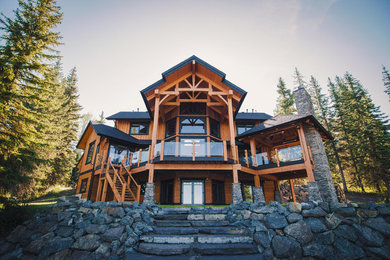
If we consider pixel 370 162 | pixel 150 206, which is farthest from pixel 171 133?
pixel 370 162

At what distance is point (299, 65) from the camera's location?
3319 centimetres

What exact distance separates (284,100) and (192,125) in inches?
825

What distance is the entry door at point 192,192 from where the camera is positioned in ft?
45.3

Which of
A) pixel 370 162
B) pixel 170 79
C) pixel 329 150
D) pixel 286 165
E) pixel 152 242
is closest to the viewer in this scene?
pixel 152 242

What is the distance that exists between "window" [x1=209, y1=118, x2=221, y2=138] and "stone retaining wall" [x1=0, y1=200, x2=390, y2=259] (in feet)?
29.5

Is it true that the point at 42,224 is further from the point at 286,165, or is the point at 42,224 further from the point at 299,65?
the point at 299,65

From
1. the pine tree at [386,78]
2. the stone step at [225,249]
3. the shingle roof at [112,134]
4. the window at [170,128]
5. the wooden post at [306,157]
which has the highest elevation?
the pine tree at [386,78]

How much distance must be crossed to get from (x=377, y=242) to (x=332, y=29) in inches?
515

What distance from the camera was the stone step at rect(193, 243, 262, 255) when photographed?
5375 mm

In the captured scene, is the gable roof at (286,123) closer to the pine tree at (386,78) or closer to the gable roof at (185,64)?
the gable roof at (185,64)

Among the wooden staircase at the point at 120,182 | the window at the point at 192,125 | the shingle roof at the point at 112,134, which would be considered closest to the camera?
the wooden staircase at the point at 120,182

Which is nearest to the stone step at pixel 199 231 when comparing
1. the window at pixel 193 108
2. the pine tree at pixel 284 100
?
the window at pixel 193 108

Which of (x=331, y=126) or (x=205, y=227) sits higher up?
(x=331, y=126)

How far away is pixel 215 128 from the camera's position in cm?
1648
